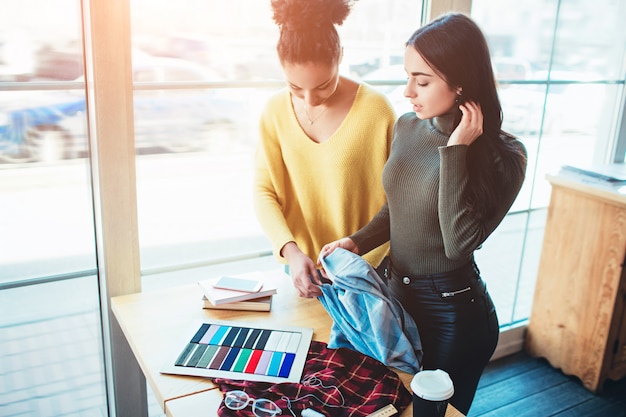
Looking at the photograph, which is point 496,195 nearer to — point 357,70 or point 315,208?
point 315,208

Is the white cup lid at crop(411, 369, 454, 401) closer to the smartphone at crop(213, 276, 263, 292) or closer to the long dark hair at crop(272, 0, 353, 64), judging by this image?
the smartphone at crop(213, 276, 263, 292)

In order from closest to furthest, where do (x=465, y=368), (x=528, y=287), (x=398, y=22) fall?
(x=465, y=368) → (x=398, y=22) → (x=528, y=287)

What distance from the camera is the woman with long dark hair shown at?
4.67ft

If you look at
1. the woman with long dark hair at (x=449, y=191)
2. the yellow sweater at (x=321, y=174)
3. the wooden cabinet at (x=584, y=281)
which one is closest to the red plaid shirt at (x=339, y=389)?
the woman with long dark hair at (x=449, y=191)

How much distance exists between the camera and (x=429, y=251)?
154 centimetres

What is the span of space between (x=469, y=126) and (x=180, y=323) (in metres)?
0.91

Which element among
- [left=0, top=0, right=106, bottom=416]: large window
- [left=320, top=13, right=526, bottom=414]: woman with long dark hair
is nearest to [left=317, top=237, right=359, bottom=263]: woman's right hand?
[left=320, top=13, right=526, bottom=414]: woman with long dark hair

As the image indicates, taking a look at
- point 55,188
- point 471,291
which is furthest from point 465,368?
point 55,188

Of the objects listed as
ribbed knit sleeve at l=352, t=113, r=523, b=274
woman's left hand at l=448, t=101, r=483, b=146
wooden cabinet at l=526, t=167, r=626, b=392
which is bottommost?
wooden cabinet at l=526, t=167, r=626, b=392

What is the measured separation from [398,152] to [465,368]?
0.60 m

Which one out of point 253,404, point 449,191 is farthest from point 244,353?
point 449,191

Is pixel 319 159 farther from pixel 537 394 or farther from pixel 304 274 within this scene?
pixel 537 394

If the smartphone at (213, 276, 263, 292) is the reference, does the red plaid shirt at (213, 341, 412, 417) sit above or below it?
below

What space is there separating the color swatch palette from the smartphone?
5.1 inches
